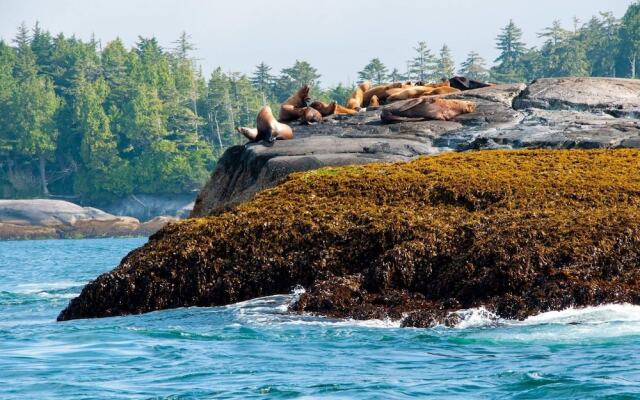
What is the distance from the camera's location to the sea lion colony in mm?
21719

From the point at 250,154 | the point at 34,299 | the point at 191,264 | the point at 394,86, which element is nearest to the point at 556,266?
the point at 191,264

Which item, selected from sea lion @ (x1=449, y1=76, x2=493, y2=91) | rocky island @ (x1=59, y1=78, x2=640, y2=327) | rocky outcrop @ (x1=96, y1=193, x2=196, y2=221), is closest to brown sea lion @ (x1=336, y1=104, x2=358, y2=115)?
sea lion @ (x1=449, y1=76, x2=493, y2=91)

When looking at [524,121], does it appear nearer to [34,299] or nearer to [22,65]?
[34,299]

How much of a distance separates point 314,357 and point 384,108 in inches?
500

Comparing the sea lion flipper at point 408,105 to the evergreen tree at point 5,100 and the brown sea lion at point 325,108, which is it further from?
the evergreen tree at point 5,100

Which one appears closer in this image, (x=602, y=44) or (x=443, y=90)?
(x=443, y=90)

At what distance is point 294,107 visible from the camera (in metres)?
25.0

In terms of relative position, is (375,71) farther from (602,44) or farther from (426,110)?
(426,110)

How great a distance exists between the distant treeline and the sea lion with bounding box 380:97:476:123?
281ft

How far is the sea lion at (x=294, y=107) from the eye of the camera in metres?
24.3

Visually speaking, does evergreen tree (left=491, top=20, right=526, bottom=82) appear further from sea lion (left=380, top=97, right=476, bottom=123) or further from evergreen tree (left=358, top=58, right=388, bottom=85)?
sea lion (left=380, top=97, right=476, bottom=123)

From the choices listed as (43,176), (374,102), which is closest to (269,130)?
(374,102)

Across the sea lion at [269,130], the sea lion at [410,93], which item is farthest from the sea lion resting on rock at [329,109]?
the sea lion at [269,130]

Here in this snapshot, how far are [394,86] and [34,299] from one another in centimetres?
1065
